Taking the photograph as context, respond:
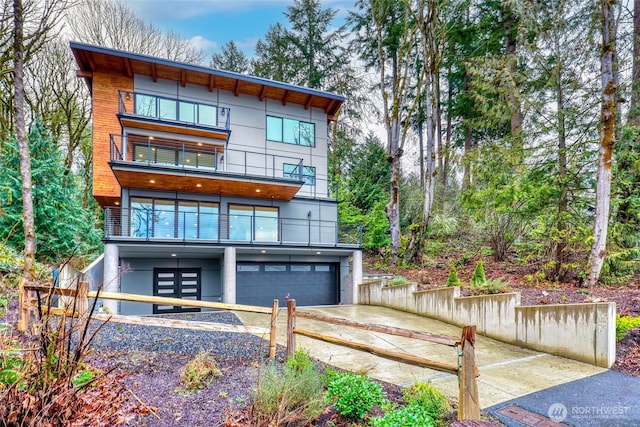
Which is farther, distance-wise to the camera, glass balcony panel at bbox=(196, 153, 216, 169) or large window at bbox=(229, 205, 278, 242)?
glass balcony panel at bbox=(196, 153, 216, 169)

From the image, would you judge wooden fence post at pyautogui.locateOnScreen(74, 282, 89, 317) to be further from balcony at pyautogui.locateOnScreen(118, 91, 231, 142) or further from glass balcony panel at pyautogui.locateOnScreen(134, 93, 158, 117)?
glass balcony panel at pyautogui.locateOnScreen(134, 93, 158, 117)

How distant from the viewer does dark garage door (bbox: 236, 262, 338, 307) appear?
12.7 metres

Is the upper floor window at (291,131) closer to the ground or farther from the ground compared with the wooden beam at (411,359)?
farther from the ground

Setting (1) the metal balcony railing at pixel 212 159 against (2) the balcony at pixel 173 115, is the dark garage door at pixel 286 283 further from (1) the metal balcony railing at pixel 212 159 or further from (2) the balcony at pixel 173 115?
(2) the balcony at pixel 173 115

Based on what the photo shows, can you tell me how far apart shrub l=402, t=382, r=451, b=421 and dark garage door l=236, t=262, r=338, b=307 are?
27.9 ft

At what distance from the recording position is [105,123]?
12.5 metres

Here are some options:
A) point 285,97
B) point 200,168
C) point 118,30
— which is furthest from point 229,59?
point 200,168

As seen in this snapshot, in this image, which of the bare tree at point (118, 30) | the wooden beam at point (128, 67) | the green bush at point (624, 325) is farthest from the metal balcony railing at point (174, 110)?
the green bush at point (624, 325)

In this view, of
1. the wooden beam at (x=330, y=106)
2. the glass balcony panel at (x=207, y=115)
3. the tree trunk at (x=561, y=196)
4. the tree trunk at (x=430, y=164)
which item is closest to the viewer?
the tree trunk at (x=561, y=196)

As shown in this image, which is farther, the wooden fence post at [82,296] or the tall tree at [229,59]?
the tall tree at [229,59]

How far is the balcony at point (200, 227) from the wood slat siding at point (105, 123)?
1.03 m

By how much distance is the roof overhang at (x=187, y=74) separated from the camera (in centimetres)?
1184

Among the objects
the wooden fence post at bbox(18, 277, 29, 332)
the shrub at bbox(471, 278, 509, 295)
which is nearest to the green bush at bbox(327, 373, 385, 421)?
the wooden fence post at bbox(18, 277, 29, 332)

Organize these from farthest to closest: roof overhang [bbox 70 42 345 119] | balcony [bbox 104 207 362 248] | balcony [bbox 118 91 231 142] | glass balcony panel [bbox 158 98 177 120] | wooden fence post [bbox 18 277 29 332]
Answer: glass balcony panel [bbox 158 98 177 120], balcony [bbox 118 91 231 142], roof overhang [bbox 70 42 345 119], balcony [bbox 104 207 362 248], wooden fence post [bbox 18 277 29 332]
